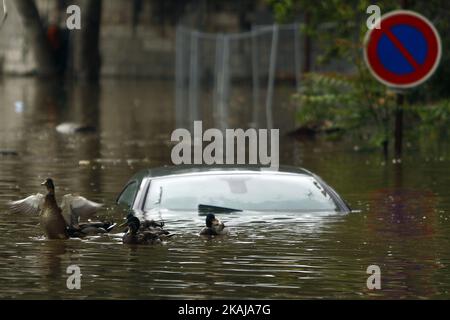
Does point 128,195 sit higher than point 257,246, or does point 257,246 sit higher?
point 128,195

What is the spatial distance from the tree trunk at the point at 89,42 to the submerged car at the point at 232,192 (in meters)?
41.8

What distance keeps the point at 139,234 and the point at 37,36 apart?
48.4 metres

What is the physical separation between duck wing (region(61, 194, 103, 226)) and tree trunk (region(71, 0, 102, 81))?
139 feet

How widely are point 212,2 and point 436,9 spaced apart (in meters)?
39.7

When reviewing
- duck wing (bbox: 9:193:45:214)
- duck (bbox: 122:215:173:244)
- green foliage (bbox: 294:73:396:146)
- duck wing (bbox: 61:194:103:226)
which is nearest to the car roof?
duck wing (bbox: 61:194:103:226)

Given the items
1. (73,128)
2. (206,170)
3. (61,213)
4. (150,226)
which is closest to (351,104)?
(73,128)

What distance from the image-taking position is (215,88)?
61.2 meters

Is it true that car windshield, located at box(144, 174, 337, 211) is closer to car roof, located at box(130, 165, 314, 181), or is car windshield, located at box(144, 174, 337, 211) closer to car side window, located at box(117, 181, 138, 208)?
car roof, located at box(130, 165, 314, 181)

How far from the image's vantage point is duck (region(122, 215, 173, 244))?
1576 cm

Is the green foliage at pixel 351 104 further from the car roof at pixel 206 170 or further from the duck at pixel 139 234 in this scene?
the duck at pixel 139 234

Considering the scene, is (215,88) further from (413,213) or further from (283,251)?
(283,251)

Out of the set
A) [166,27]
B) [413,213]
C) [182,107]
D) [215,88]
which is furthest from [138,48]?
[413,213]

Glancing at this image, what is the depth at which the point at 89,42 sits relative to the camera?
196ft

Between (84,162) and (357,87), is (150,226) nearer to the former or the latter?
(84,162)
